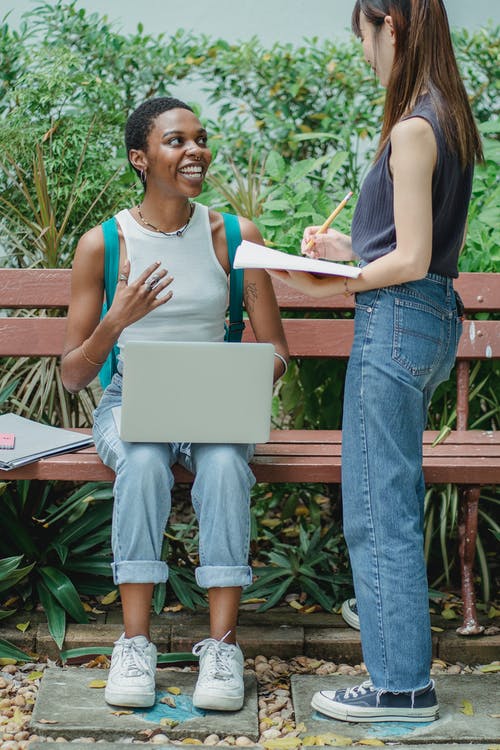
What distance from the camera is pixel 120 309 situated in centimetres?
275

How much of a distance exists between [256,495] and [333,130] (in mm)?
2061

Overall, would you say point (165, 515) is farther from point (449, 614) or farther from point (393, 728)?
point (449, 614)

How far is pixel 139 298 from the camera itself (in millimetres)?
2734

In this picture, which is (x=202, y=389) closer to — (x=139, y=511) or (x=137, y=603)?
(x=139, y=511)

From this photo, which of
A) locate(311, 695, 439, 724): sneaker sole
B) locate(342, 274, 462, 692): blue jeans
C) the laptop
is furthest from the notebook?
locate(311, 695, 439, 724): sneaker sole

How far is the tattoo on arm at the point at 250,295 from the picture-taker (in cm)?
313

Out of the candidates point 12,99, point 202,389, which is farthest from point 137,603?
point 12,99

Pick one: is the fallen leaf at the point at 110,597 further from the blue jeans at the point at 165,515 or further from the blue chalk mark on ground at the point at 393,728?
the blue chalk mark on ground at the point at 393,728

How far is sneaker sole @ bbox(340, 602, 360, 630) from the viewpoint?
3225 mm

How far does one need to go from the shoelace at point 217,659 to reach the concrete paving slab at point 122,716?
0.34ft

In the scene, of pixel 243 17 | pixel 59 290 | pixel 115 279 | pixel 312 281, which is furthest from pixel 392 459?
pixel 243 17

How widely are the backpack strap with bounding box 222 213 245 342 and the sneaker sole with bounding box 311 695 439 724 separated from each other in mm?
1118

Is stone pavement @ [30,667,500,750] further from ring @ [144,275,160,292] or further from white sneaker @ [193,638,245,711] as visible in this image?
ring @ [144,275,160,292]

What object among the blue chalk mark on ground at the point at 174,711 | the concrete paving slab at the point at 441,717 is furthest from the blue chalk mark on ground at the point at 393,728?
the blue chalk mark on ground at the point at 174,711
